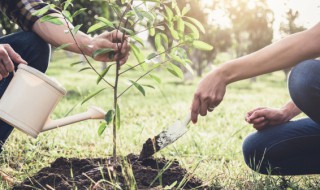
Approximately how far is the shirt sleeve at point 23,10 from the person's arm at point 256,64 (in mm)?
1207

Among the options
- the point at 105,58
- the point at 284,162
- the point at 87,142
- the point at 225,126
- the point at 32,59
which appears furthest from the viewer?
the point at 225,126

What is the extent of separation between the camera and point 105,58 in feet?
7.04

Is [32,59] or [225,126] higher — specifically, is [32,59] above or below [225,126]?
above

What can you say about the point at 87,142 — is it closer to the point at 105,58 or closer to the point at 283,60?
the point at 105,58

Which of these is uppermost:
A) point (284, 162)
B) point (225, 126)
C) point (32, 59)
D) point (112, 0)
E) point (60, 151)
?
point (112, 0)

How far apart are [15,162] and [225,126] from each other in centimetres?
267

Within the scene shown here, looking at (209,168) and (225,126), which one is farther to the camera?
(225,126)

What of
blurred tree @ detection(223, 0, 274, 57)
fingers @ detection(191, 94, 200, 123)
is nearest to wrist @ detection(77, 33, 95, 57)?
fingers @ detection(191, 94, 200, 123)

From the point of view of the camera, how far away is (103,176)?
172 cm

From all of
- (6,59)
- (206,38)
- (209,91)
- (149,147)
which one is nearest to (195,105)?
(209,91)

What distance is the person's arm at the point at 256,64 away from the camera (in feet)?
5.77

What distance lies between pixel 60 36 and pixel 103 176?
3.28ft

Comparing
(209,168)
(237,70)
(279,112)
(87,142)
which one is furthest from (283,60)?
(87,142)

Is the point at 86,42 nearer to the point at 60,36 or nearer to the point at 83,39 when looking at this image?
the point at 83,39
